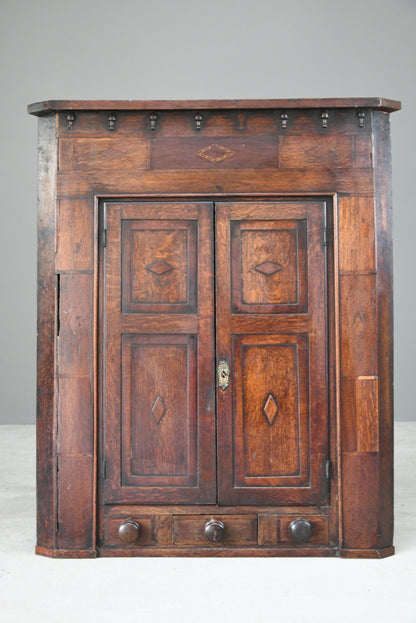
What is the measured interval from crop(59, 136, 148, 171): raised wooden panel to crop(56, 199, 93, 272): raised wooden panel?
193mm

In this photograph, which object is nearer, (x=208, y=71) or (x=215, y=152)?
(x=215, y=152)

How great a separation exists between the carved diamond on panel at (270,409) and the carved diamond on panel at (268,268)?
24.4 inches

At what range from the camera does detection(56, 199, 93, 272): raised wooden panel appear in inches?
134

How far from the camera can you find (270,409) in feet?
11.1

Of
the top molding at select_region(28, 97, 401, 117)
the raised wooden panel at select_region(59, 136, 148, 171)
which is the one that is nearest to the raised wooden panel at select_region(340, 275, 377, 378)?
the top molding at select_region(28, 97, 401, 117)

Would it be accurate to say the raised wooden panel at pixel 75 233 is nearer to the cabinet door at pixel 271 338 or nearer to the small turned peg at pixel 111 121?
the small turned peg at pixel 111 121

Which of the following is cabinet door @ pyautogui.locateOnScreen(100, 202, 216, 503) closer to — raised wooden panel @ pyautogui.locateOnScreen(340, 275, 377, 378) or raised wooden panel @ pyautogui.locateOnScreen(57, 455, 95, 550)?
raised wooden panel @ pyautogui.locateOnScreen(57, 455, 95, 550)

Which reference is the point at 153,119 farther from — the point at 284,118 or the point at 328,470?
the point at 328,470

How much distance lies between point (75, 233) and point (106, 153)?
0.43 meters

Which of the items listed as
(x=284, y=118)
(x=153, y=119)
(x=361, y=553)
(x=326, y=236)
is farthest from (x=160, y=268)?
(x=361, y=553)

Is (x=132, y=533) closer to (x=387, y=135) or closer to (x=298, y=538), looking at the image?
(x=298, y=538)

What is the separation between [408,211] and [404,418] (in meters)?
2.16

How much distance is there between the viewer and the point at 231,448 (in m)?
3.38
